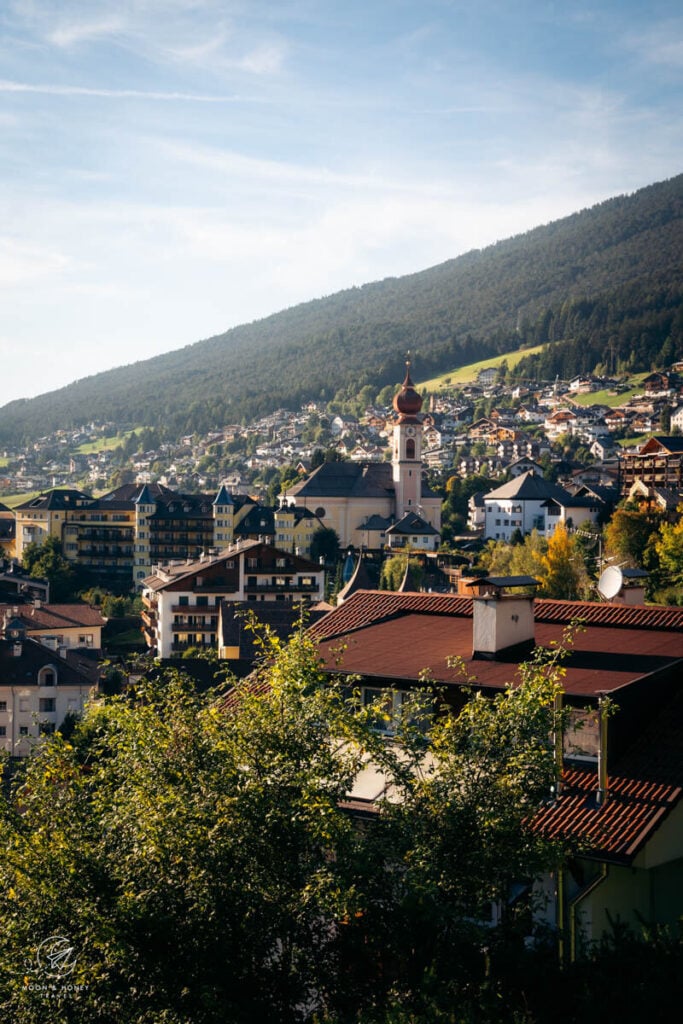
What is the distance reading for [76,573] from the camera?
309ft

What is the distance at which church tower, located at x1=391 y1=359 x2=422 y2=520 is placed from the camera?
345 feet

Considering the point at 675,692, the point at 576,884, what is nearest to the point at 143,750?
the point at 576,884

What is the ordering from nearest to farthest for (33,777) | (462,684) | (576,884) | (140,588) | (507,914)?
(507,914) → (576,884) → (33,777) → (462,684) → (140,588)

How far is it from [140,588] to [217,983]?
85860 mm

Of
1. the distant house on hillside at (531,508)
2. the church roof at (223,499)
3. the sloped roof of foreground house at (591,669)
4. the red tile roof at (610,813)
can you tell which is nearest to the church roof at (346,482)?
the church roof at (223,499)

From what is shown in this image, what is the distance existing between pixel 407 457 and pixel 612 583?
89007 mm

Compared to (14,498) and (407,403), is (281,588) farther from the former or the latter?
(14,498)

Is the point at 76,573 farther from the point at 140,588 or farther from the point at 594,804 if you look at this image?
the point at 594,804

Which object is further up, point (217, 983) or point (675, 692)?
point (675, 692)

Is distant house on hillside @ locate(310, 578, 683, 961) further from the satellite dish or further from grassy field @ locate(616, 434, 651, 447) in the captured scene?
grassy field @ locate(616, 434, 651, 447)

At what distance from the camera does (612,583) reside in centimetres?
1783

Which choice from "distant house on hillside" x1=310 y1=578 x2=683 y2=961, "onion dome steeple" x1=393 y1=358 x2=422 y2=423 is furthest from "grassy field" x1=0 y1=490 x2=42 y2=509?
"distant house on hillside" x1=310 y1=578 x2=683 y2=961

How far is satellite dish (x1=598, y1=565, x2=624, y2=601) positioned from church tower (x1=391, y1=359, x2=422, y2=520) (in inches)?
3361

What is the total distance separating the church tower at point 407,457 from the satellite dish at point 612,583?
85368 millimetres
